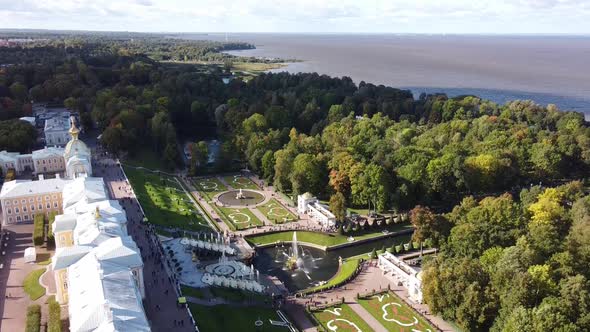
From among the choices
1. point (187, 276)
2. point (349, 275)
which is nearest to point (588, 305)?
point (349, 275)

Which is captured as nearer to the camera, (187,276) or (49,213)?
(187,276)

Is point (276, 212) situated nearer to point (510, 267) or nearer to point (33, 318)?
point (510, 267)

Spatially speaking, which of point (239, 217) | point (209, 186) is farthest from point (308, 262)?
point (209, 186)

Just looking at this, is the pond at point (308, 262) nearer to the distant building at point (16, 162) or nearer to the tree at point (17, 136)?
the distant building at point (16, 162)

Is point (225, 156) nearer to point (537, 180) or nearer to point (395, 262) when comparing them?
point (395, 262)

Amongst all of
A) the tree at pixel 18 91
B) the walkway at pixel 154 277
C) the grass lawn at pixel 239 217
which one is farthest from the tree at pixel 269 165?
the tree at pixel 18 91

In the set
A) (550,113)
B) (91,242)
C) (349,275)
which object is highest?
(550,113)

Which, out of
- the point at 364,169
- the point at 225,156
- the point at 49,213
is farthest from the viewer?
the point at 225,156

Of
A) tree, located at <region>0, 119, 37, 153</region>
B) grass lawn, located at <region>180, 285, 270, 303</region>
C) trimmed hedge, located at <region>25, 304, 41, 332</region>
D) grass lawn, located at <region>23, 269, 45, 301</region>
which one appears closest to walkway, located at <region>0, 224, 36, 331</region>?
grass lawn, located at <region>23, 269, 45, 301</region>
